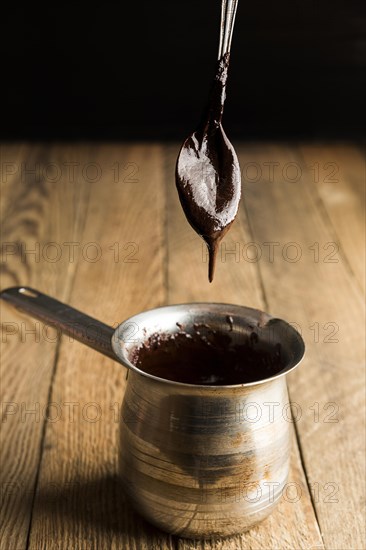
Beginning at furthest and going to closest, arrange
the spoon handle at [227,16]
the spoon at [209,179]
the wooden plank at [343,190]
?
the wooden plank at [343,190] < the spoon at [209,179] < the spoon handle at [227,16]

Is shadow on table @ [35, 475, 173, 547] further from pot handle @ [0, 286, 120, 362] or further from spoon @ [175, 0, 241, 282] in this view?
spoon @ [175, 0, 241, 282]

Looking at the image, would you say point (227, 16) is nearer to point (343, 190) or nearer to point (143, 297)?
point (143, 297)

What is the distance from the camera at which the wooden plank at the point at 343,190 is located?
5.76 feet

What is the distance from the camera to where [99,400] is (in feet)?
3.79

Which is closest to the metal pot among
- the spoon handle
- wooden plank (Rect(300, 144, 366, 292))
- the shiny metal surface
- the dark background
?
the shiny metal surface

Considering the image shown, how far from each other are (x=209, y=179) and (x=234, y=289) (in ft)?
2.18

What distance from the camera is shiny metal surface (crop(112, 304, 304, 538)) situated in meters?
0.83

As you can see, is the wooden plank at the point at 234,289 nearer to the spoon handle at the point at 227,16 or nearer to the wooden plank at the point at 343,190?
the wooden plank at the point at 343,190

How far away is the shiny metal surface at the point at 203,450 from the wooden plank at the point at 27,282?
154 mm

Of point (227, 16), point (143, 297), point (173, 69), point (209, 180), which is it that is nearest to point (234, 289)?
point (143, 297)

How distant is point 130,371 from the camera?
876 millimetres

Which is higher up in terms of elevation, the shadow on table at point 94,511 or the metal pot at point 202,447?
the metal pot at point 202,447

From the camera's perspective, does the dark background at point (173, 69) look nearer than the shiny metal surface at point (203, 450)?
No

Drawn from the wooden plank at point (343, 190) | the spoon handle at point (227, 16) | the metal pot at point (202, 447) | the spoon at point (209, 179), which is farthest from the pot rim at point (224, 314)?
the wooden plank at point (343, 190)
